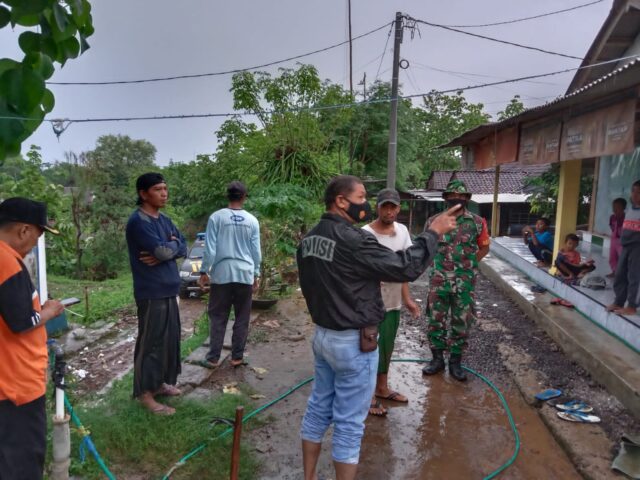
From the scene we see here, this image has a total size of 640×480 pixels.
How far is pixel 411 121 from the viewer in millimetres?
18969

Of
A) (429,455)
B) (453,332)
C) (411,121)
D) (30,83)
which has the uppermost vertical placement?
(411,121)

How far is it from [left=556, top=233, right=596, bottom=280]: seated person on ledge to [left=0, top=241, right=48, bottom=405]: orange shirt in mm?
6898

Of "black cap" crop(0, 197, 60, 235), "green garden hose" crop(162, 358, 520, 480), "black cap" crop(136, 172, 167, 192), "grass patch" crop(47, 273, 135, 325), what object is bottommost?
"grass patch" crop(47, 273, 135, 325)

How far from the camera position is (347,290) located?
252 cm

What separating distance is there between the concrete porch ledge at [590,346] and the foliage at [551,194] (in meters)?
5.27

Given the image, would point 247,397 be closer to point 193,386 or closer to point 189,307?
point 193,386

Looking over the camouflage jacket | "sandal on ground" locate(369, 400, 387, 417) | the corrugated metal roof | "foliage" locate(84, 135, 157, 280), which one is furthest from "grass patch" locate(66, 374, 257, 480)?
"foliage" locate(84, 135, 157, 280)

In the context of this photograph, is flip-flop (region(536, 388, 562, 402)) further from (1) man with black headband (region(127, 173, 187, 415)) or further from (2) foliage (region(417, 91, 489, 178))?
(2) foliage (region(417, 91, 489, 178))

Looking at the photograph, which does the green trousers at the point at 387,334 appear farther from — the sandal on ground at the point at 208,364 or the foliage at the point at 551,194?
the foliage at the point at 551,194

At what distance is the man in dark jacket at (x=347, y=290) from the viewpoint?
2.45 m

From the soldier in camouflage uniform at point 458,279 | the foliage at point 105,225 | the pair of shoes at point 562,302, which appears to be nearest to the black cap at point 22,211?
the soldier in camouflage uniform at point 458,279

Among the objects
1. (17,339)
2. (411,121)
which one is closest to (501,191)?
(411,121)

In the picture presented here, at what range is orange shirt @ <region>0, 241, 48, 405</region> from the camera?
1991 millimetres

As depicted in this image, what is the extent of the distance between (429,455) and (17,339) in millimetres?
2635
